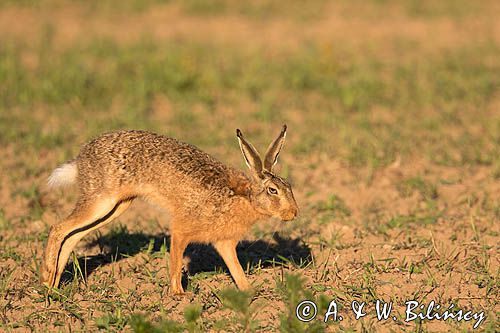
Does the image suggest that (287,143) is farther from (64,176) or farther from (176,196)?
(64,176)

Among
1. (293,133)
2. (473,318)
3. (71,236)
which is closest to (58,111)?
(293,133)

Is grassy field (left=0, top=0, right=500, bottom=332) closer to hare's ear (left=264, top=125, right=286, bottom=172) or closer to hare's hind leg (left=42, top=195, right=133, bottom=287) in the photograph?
hare's hind leg (left=42, top=195, right=133, bottom=287)

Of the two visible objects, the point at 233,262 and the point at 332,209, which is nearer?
the point at 233,262

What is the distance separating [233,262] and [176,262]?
0.42 metres

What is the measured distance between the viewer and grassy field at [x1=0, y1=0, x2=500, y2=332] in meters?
5.17

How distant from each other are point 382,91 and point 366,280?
520cm

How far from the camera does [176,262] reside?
17.1ft

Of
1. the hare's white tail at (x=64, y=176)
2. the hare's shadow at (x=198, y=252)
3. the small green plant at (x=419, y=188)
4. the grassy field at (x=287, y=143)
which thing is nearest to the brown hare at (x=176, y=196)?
the hare's white tail at (x=64, y=176)

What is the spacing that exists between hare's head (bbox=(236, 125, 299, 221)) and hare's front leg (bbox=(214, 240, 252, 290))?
384 mm

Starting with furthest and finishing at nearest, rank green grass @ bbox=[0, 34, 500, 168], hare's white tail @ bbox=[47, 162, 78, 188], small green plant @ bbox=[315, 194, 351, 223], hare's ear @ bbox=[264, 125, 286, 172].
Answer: green grass @ bbox=[0, 34, 500, 168] → small green plant @ bbox=[315, 194, 351, 223] → hare's white tail @ bbox=[47, 162, 78, 188] → hare's ear @ bbox=[264, 125, 286, 172]

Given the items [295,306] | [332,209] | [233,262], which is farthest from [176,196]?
[332,209]

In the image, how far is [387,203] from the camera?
7074 mm

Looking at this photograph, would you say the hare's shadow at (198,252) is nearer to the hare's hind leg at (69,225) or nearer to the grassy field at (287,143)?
the grassy field at (287,143)

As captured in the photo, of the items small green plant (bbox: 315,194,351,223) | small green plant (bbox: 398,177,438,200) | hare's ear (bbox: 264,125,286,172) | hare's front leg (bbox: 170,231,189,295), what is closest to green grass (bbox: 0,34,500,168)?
small green plant (bbox: 398,177,438,200)
